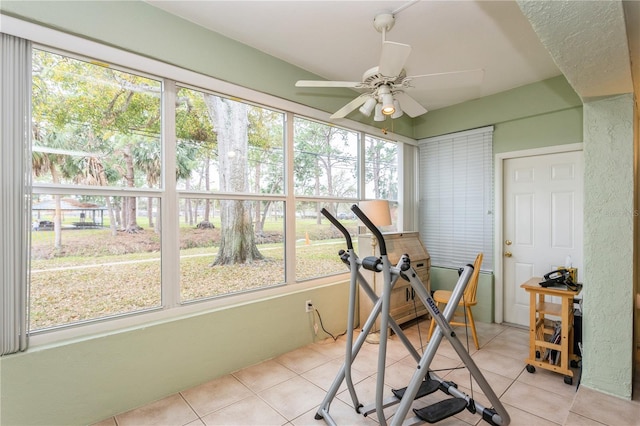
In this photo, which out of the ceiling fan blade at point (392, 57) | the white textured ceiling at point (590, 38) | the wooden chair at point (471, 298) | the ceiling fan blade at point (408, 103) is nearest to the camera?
the white textured ceiling at point (590, 38)

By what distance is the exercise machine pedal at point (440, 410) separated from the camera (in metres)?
1.94

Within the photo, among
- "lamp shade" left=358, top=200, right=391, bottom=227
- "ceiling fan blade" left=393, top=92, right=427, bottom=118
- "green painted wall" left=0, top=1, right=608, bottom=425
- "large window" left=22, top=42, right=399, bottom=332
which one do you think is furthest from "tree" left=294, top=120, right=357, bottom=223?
"ceiling fan blade" left=393, top=92, right=427, bottom=118

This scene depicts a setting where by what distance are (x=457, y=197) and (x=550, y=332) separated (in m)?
1.94

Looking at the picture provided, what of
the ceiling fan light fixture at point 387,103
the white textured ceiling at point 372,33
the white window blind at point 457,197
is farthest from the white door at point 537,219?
the ceiling fan light fixture at point 387,103

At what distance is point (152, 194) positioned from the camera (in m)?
2.35

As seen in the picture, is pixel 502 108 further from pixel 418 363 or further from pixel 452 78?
pixel 418 363

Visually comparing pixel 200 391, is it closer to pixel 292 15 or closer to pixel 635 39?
pixel 292 15

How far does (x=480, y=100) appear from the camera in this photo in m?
3.99

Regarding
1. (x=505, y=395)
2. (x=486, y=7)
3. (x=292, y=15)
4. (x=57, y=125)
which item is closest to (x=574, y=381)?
(x=505, y=395)

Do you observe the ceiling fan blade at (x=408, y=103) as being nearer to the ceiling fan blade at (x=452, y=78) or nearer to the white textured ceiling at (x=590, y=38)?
the ceiling fan blade at (x=452, y=78)

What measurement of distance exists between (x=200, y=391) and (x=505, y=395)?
229cm

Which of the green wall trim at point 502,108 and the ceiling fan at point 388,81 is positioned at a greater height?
the green wall trim at point 502,108

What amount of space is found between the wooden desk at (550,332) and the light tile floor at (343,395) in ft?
→ 0.32

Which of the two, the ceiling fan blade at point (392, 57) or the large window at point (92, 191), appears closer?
the ceiling fan blade at point (392, 57)
